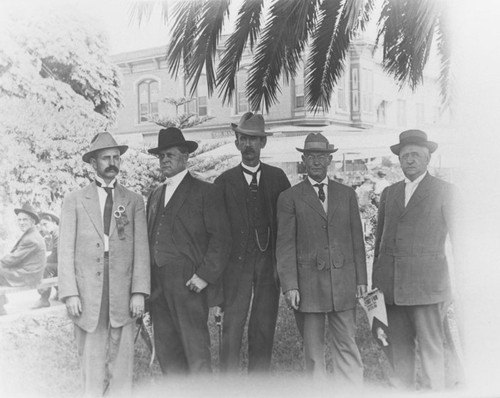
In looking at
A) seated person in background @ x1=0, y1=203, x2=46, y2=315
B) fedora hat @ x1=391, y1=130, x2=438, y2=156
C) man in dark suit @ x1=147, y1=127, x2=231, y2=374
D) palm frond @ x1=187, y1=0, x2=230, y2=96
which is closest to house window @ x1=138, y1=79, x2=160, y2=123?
palm frond @ x1=187, y1=0, x2=230, y2=96

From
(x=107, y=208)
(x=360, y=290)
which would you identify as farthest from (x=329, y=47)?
(x=107, y=208)

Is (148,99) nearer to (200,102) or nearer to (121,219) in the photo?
(200,102)

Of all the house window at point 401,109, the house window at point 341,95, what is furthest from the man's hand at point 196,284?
the house window at point 401,109

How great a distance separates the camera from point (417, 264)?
3.62 m

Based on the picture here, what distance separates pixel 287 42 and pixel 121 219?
182 centimetres

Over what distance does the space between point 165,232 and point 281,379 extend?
1391 mm

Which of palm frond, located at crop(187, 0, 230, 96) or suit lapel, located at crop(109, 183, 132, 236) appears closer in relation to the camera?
suit lapel, located at crop(109, 183, 132, 236)

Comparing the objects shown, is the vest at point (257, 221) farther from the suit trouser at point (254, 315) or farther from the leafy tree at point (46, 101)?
the leafy tree at point (46, 101)

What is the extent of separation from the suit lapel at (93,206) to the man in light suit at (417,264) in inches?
78.1

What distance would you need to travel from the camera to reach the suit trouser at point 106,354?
3.55m

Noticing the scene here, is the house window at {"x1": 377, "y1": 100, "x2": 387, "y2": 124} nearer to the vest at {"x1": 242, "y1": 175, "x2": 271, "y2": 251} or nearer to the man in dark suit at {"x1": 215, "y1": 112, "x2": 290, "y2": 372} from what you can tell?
the man in dark suit at {"x1": 215, "y1": 112, "x2": 290, "y2": 372}

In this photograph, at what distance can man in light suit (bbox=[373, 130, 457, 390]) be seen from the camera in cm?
361

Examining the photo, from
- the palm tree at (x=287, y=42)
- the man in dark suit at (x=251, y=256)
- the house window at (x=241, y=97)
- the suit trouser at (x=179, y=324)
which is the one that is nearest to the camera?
the suit trouser at (x=179, y=324)

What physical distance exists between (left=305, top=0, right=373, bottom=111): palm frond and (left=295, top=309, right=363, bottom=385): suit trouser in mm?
1641
